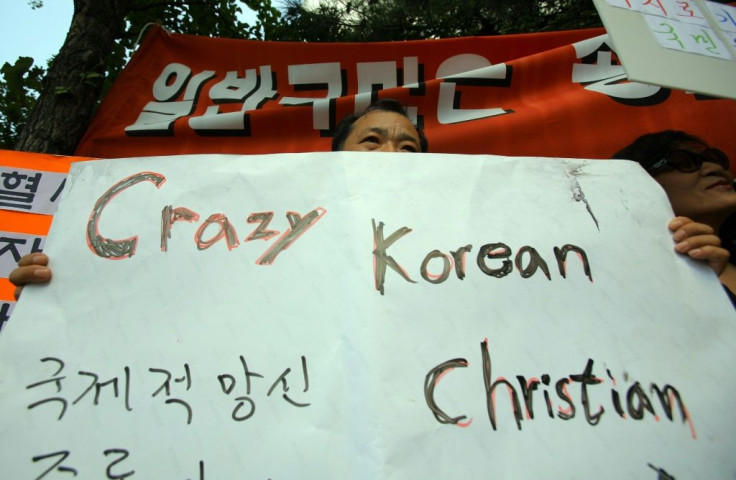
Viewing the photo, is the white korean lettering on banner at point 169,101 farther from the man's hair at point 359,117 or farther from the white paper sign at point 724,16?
the white paper sign at point 724,16

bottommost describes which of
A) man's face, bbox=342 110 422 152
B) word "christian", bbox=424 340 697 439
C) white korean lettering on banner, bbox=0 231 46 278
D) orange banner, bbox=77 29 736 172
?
word "christian", bbox=424 340 697 439

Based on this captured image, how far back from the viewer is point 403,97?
1716 millimetres

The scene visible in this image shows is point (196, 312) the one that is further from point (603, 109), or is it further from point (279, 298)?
point (603, 109)

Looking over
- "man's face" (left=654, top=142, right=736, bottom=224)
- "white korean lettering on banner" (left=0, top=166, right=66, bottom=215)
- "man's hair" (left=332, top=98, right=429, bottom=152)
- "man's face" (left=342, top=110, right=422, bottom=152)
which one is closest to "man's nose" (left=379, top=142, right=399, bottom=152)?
"man's face" (left=342, top=110, right=422, bottom=152)

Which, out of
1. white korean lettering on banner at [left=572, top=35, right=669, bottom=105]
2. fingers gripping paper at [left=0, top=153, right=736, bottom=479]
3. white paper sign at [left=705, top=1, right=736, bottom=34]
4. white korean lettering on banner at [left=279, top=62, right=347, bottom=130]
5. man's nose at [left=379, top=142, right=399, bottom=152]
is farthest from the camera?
white korean lettering on banner at [left=279, top=62, right=347, bottom=130]

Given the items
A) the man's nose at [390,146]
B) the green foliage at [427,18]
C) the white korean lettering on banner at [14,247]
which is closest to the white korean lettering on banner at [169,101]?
the white korean lettering on banner at [14,247]

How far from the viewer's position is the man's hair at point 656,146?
1.32 meters

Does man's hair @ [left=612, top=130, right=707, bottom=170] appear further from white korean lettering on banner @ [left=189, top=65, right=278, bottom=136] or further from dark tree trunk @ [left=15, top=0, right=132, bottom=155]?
dark tree trunk @ [left=15, top=0, right=132, bottom=155]

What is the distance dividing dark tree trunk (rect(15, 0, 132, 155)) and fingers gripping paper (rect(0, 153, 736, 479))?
1.05 meters

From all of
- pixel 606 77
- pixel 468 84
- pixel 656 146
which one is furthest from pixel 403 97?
pixel 656 146

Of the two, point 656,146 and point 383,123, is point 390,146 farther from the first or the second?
point 656,146

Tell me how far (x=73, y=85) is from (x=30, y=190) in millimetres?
482

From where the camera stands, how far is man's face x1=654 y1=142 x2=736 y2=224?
1186mm

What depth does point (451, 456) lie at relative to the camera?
537 mm
